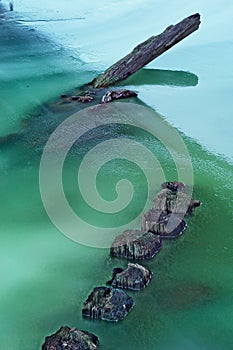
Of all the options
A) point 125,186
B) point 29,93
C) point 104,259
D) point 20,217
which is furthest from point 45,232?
point 29,93

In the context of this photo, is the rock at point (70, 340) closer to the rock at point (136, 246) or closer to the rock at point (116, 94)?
the rock at point (136, 246)

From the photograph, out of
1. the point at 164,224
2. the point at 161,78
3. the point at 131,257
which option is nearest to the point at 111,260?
the point at 131,257

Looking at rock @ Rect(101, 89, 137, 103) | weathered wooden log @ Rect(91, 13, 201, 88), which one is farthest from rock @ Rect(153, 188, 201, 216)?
weathered wooden log @ Rect(91, 13, 201, 88)

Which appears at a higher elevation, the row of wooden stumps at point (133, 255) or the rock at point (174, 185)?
the rock at point (174, 185)

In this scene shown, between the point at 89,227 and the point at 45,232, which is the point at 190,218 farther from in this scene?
the point at 45,232

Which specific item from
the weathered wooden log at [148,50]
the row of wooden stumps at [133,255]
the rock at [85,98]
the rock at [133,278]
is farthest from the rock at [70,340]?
the weathered wooden log at [148,50]

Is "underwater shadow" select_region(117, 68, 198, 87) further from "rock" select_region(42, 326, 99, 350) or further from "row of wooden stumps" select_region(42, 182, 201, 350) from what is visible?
"rock" select_region(42, 326, 99, 350)

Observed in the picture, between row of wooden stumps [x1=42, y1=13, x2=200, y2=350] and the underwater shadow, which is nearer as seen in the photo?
row of wooden stumps [x1=42, y1=13, x2=200, y2=350]
